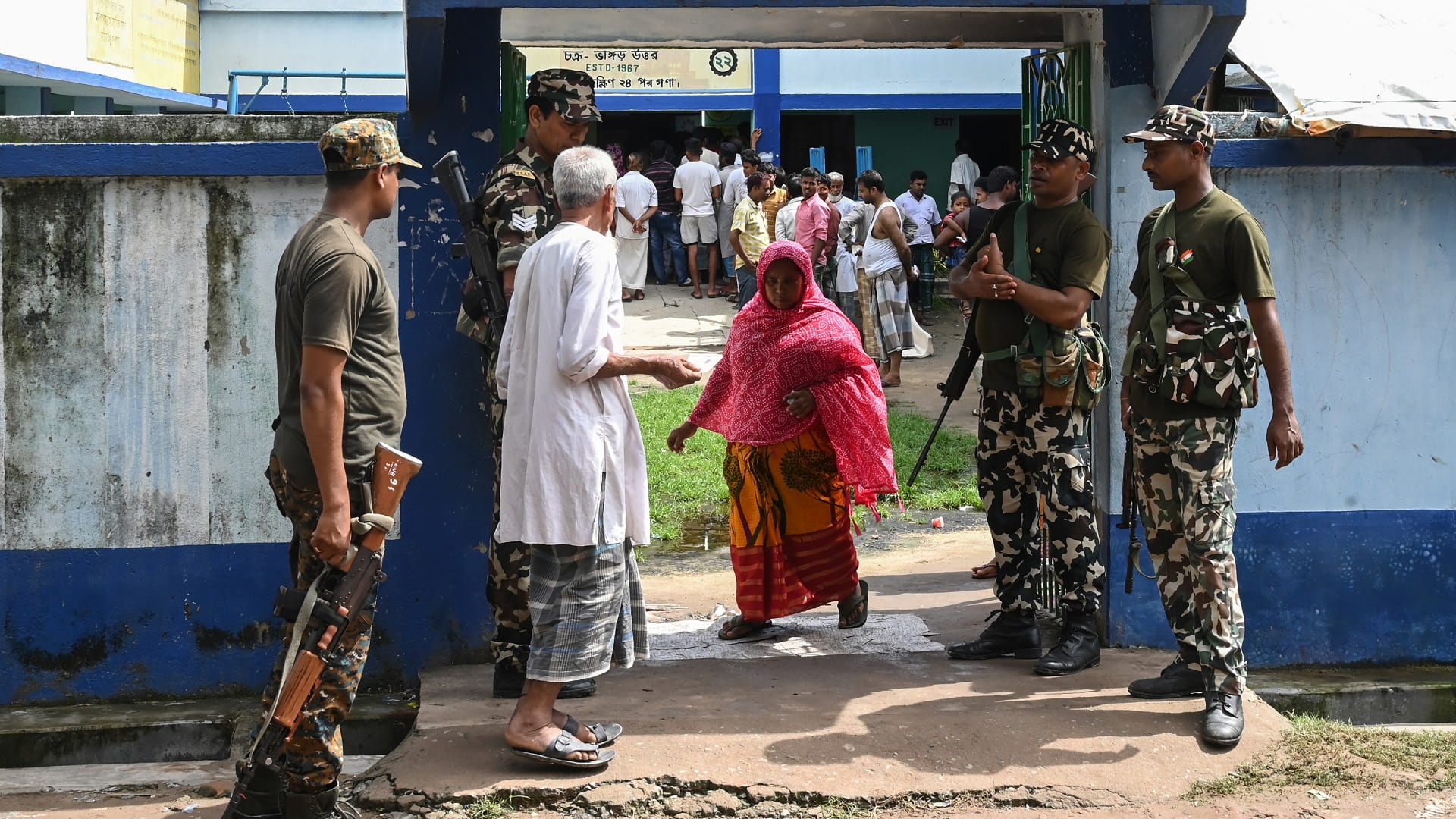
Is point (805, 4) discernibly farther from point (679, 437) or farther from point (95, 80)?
point (95, 80)

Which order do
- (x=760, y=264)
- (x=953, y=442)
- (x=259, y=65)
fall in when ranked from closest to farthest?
(x=760, y=264)
(x=953, y=442)
(x=259, y=65)

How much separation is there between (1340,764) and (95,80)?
1286cm

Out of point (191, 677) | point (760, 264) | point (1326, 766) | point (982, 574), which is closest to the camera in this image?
point (1326, 766)

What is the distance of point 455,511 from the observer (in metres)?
5.15

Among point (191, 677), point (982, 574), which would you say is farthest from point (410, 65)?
point (982, 574)

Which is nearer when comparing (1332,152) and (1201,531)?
(1201,531)

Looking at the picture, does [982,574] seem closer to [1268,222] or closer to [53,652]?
[1268,222]

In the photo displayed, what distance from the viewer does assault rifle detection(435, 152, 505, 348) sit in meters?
4.67

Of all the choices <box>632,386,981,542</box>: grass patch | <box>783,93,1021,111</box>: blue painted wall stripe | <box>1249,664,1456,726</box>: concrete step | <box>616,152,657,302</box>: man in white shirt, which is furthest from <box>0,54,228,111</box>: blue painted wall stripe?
<box>1249,664,1456,726</box>: concrete step

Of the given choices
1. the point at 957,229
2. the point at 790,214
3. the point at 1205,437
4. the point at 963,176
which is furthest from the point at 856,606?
the point at 963,176

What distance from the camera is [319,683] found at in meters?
3.82

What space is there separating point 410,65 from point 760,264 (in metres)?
1.59

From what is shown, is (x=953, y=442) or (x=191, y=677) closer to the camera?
(x=191, y=677)

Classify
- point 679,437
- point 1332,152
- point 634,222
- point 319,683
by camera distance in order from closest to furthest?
point 319,683, point 1332,152, point 679,437, point 634,222
